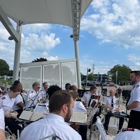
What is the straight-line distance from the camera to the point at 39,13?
12.8 m

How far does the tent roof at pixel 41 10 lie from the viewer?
11.1 meters

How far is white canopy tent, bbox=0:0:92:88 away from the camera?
10.8 m

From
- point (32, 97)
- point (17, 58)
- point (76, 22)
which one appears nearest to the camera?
point (32, 97)

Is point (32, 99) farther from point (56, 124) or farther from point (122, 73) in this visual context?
point (122, 73)

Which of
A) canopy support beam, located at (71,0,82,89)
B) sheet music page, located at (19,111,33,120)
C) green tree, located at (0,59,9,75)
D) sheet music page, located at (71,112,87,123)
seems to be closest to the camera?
sheet music page, located at (71,112,87,123)

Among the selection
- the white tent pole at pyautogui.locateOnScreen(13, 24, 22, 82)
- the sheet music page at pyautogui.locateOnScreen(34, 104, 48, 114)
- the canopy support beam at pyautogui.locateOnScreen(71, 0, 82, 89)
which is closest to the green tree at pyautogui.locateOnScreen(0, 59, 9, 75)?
the white tent pole at pyautogui.locateOnScreen(13, 24, 22, 82)

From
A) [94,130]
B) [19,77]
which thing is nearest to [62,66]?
[19,77]

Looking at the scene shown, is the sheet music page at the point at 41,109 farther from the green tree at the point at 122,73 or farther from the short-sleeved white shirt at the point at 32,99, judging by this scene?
the green tree at the point at 122,73

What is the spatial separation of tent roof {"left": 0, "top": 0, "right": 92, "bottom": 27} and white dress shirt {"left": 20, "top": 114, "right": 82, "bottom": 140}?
9226mm

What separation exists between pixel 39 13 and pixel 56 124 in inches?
470

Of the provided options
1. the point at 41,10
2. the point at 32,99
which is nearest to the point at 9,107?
the point at 32,99

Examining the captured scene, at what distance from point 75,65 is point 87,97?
621cm

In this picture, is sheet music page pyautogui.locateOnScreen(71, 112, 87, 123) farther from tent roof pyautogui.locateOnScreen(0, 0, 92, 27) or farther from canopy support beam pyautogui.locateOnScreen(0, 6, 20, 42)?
canopy support beam pyautogui.locateOnScreen(0, 6, 20, 42)

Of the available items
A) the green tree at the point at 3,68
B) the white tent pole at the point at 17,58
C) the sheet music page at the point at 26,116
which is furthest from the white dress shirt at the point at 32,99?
the green tree at the point at 3,68
